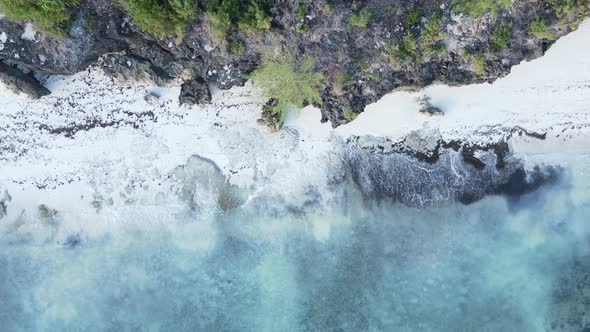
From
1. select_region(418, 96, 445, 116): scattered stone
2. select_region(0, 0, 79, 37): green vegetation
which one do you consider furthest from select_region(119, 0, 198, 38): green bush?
select_region(418, 96, 445, 116): scattered stone

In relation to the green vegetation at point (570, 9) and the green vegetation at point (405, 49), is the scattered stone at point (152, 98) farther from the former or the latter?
the green vegetation at point (570, 9)

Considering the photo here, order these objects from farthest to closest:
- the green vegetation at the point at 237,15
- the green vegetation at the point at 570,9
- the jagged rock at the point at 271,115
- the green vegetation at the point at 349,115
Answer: the jagged rock at the point at 271,115
the green vegetation at the point at 349,115
the green vegetation at the point at 570,9
the green vegetation at the point at 237,15

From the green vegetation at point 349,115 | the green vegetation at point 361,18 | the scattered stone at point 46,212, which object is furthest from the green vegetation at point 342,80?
the scattered stone at point 46,212

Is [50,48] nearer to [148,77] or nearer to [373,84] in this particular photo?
[148,77]

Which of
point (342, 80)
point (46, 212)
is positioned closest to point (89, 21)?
point (46, 212)

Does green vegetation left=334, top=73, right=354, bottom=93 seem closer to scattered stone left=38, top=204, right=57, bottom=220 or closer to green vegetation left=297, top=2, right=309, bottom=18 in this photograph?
green vegetation left=297, top=2, right=309, bottom=18
